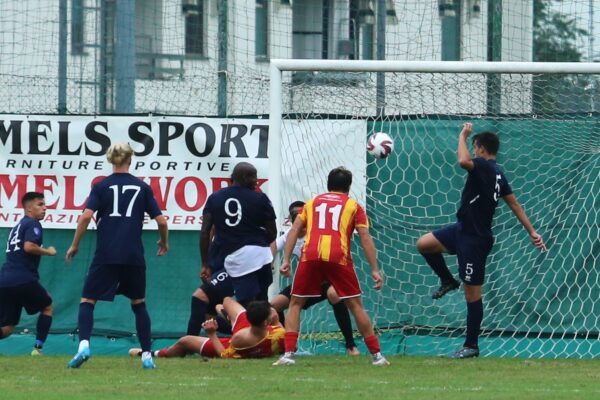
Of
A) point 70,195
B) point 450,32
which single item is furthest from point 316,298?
point 450,32

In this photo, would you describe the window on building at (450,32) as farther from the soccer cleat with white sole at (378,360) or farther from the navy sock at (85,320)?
the navy sock at (85,320)

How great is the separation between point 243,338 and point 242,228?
3.51 ft

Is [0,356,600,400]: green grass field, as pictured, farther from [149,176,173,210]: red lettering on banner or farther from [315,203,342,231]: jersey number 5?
[149,176,173,210]: red lettering on banner

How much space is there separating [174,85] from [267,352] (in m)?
3.65

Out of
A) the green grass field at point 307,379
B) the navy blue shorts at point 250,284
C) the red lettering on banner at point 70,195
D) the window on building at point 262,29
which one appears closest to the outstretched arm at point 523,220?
the green grass field at point 307,379

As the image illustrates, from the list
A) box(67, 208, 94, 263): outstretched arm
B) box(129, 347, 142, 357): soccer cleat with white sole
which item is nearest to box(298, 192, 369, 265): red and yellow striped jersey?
box(67, 208, 94, 263): outstretched arm

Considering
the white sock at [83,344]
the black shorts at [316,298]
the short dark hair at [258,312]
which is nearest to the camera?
the white sock at [83,344]

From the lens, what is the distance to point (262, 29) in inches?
590

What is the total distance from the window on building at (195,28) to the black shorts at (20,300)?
369 cm

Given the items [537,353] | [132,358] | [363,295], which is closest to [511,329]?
[537,353]

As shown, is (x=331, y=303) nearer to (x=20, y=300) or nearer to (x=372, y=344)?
(x=372, y=344)

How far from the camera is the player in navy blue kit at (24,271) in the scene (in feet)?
41.8

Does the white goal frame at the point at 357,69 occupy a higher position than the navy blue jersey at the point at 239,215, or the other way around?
the white goal frame at the point at 357,69

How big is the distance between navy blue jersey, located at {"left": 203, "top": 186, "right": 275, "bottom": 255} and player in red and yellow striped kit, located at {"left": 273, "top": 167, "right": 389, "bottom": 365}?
0.92 m
